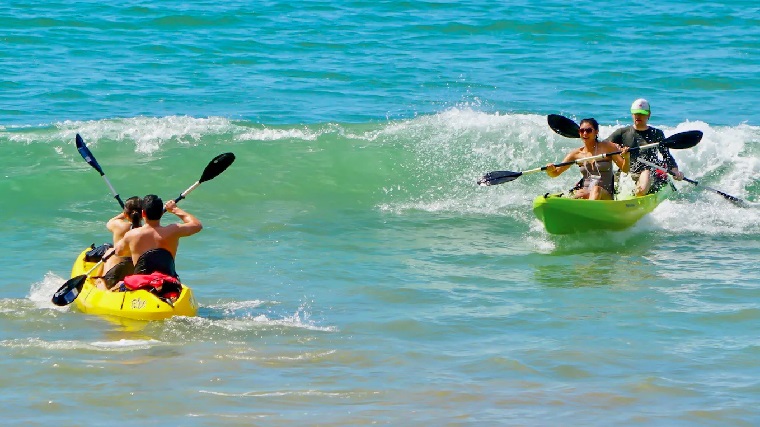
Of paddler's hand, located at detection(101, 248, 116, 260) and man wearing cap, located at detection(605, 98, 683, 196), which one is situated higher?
man wearing cap, located at detection(605, 98, 683, 196)

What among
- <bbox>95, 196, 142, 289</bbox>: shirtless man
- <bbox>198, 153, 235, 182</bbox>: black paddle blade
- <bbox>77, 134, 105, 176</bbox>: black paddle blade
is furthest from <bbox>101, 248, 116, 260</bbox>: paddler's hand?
<bbox>77, 134, 105, 176</bbox>: black paddle blade

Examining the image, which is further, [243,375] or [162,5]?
[162,5]

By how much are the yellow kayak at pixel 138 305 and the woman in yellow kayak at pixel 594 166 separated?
4.53 m

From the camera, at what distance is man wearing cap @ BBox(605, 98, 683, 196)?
11.9m

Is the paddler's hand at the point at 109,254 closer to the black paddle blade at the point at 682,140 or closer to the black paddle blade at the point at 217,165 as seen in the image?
the black paddle blade at the point at 217,165

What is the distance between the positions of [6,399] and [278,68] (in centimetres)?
1318

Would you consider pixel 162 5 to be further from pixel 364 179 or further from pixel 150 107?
pixel 364 179

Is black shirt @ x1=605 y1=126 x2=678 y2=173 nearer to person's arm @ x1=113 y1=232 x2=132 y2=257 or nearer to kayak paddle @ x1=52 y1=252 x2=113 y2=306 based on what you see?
person's arm @ x1=113 y1=232 x2=132 y2=257

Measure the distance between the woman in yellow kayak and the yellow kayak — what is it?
453 cm

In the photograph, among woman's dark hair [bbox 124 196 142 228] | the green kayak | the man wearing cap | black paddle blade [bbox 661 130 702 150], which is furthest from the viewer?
the man wearing cap

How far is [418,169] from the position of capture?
589 inches

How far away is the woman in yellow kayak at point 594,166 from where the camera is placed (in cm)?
1121

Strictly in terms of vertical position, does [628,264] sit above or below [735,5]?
below

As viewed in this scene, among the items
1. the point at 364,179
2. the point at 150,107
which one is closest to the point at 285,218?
the point at 364,179
